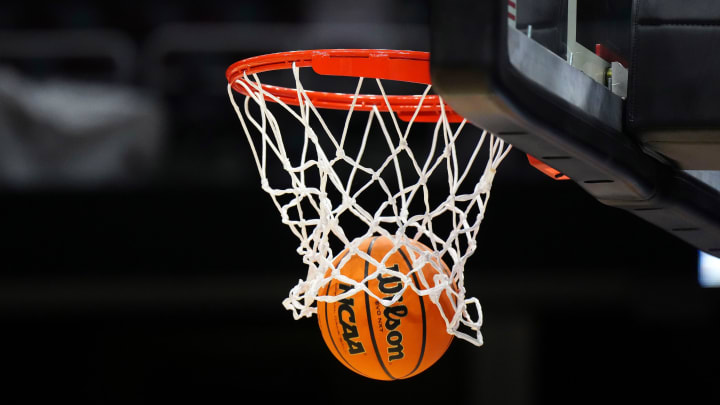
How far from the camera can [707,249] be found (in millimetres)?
1585

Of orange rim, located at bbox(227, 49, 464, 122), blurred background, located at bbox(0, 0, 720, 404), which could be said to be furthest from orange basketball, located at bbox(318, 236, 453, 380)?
blurred background, located at bbox(0, 0, 720, 404)

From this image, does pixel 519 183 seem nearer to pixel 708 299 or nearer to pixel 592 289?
pixel 592 289

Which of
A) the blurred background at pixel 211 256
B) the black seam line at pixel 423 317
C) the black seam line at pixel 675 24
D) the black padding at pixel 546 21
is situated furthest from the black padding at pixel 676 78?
the blurred background at pixel 211 256

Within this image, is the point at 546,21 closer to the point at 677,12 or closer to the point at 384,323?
the point at 677,12

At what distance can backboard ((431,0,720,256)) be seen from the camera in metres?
0.92

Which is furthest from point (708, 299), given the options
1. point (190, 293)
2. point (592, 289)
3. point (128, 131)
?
point (128, 131)

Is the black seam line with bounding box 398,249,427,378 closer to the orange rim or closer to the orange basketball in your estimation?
the orange basketball

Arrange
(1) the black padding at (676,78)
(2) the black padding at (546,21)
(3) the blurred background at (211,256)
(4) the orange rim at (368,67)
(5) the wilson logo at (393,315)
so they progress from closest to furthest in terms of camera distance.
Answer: (2) the black padding at (546,21)
(1) the black padding at (676,78)
(4) the orange rim at (368,67)
(5) the wilson logo at (393,315)
(3) the blurred background at (211,256)

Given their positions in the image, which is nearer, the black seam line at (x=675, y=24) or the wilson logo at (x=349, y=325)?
the black seam line at (x=675, y=24)

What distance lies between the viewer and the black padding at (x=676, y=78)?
3.82 ft

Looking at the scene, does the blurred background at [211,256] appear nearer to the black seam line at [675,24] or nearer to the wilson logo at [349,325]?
the wilson logo at [349,325]

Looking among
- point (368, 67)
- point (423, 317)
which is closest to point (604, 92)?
point (368, 67)

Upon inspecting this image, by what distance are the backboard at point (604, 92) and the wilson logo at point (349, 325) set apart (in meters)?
0.53

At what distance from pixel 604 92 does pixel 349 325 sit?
2.18ft
